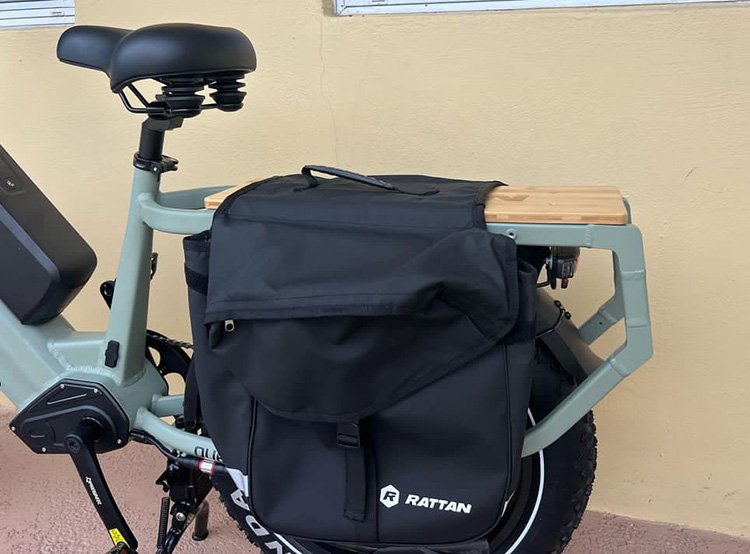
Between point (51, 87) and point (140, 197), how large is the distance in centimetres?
66

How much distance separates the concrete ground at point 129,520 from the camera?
1.42 meters

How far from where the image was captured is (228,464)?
3.30ft

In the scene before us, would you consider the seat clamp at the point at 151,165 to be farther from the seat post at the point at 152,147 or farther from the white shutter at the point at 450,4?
the white shutter at the point at 450,4

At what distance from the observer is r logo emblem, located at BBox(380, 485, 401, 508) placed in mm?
958

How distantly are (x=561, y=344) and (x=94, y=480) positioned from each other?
78 centimetres

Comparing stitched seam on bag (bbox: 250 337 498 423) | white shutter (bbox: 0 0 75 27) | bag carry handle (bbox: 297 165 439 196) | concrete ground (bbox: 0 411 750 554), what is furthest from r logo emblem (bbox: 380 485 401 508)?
white shutter (bbox: 0 0 75 27)

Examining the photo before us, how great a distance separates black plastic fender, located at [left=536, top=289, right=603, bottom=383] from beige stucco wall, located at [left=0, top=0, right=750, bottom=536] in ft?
1.19

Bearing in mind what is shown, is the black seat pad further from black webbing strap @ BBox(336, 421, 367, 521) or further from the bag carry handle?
black webbing strap @ BBox(336, 421, 367, 521)

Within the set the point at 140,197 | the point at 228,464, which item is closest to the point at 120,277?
the point at 140,197

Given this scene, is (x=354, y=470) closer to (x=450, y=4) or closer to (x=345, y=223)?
(x=345, y=223)

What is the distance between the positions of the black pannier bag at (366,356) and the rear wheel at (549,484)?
133 millimetres

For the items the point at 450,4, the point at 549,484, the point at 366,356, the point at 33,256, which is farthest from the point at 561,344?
the point at 33,256

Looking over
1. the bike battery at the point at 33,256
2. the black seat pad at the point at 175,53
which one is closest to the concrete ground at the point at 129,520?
the bike battery at the point at 33,256

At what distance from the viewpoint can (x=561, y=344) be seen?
1.01 metres
